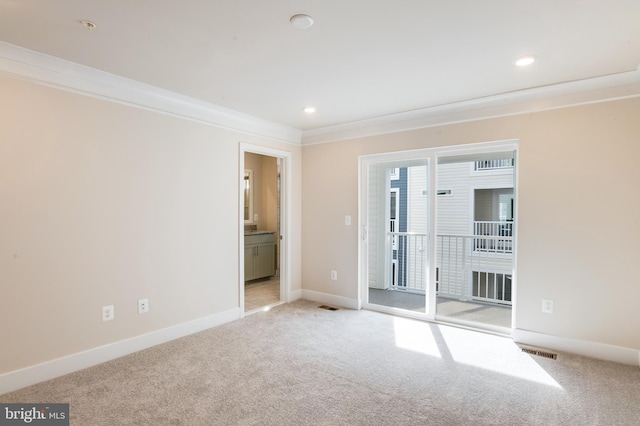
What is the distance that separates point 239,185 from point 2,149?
84.9 inches

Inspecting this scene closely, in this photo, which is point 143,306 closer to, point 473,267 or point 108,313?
point 108,313

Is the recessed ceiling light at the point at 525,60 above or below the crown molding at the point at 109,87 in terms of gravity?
above

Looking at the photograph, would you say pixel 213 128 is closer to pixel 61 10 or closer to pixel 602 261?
pixel 61 10

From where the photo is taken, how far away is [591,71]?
2711 mm

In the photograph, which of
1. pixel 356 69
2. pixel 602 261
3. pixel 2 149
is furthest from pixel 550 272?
pixel 2 149

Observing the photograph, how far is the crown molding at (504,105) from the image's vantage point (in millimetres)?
2832

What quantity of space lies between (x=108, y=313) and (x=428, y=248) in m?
3.45

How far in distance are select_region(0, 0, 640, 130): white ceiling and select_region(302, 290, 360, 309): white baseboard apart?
9.05 feet

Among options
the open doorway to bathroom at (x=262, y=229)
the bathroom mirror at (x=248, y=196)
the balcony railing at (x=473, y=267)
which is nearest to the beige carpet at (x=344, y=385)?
the balcony railing at (x=473, y=267)

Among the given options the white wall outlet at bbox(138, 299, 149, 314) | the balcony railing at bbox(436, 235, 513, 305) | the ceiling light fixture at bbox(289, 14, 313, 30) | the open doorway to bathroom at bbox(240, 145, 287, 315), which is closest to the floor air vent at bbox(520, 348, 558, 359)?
the balcony railing at bbox(436, 235, 513, 305)

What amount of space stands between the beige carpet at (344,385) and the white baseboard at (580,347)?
0.33 ft

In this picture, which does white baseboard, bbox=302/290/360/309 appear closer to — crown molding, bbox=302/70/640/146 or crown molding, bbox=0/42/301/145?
crown molding, bbox=302/70/640/146

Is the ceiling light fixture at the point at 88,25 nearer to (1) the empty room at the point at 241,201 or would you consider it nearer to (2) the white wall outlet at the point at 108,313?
(1) the empty room at the point at 241,201

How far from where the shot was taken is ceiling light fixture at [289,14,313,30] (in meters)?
1.95
